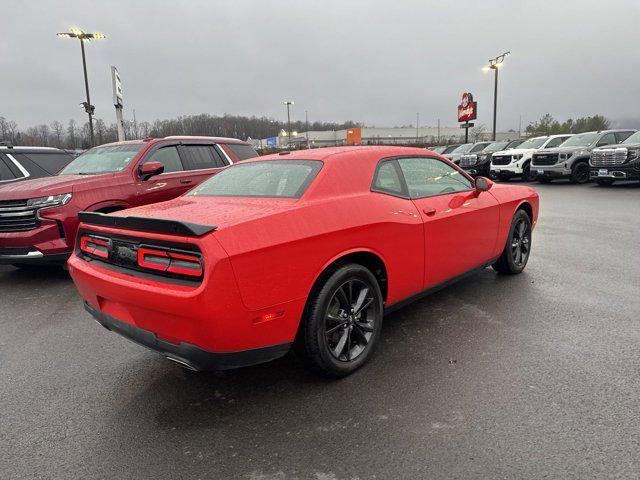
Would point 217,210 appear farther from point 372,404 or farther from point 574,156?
point 574,156

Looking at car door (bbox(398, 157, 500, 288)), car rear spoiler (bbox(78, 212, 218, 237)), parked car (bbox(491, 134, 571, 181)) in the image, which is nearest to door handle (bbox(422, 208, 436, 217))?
car door (bbox(398, 157, 500, 288))

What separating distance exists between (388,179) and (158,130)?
71.8m

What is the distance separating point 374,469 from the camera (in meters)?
2.10

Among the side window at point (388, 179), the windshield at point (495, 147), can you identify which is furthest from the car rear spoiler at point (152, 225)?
the windshield at point (495, 147)

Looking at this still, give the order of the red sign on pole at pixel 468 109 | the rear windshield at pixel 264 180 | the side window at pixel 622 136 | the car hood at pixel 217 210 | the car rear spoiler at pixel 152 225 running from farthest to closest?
the red sign on pole at pixel 468 109 → the side window at pixel 622 136 → the rear windshield at pixel 264 180 → the car hood at pixel 217 210 → the car rear spoiler at pixel 152 225

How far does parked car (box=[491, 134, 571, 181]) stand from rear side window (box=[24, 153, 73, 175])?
16803 mm

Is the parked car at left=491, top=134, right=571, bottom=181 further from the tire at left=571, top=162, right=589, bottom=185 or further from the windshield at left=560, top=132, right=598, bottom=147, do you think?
the tire at left=571, top=162, right=589, bottom=185

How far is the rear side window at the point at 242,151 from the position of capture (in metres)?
7.59

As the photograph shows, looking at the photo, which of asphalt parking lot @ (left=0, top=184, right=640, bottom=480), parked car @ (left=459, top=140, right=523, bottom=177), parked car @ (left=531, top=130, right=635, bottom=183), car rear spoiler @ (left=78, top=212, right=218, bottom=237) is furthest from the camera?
parked car @ (left=459, top=140, right=523, bottom=177)

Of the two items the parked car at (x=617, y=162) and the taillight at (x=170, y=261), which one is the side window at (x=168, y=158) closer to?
the taillight at (x=170, y=261)

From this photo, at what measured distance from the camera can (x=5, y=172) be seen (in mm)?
7043

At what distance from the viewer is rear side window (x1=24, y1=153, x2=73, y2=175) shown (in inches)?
299

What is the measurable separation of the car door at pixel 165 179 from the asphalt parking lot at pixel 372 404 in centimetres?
225

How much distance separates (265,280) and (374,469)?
110 cm
